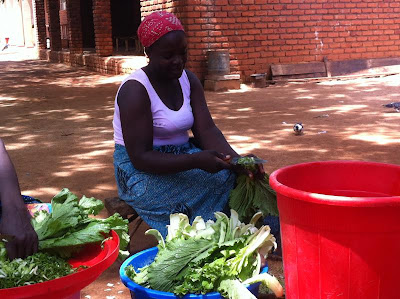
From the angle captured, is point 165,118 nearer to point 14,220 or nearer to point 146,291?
point 146,291

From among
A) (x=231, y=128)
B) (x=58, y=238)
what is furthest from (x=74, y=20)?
(x=58, y=238)

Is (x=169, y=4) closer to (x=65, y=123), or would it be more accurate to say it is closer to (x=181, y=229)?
(x=65, y=123)

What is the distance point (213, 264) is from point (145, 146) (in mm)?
973

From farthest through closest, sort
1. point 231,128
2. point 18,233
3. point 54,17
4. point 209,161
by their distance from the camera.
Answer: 1. point 54,17
2. point 231,128
3. point 209,161
4. point 18,233

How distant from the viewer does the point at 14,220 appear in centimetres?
199

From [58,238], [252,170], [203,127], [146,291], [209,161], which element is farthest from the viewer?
[203,127]

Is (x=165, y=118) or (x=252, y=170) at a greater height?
(x=165, y=118)

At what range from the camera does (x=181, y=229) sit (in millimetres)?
2600

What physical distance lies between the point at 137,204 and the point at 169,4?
25.8 feet

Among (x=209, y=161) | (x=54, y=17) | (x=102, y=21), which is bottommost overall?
(x=209, y=161)

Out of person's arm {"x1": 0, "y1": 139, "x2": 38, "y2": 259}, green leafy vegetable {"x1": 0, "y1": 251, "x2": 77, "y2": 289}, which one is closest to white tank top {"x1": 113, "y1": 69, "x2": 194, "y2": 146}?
person's arm {"x1": 0, "y1": 139, "x2": 38, "y2": 259}

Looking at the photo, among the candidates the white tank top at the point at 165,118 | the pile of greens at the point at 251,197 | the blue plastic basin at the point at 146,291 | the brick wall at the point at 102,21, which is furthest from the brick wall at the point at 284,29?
the blue plastic basin at the point at 146,291

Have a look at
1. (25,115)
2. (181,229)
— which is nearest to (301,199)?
(181,229)

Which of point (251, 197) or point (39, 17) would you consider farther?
point (39, 17)
